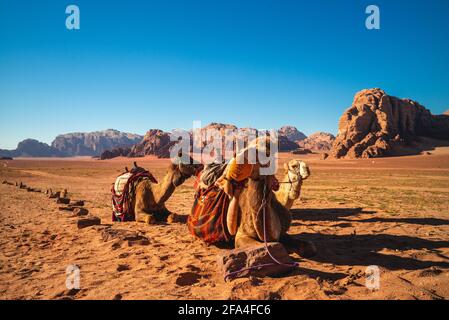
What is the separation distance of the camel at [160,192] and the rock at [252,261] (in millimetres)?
3876

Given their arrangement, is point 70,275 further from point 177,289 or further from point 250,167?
point 250,167

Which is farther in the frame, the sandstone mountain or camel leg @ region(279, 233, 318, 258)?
the sandstone mountain

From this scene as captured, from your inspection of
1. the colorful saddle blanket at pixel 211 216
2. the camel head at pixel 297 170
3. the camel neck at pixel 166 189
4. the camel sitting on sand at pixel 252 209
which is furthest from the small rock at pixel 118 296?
the camel neck at pixel 166 189

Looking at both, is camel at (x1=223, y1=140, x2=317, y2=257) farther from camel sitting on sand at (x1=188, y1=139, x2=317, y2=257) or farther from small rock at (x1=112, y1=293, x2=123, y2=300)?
small rock at (x1=112, y1=293, x2=123, y2=300)

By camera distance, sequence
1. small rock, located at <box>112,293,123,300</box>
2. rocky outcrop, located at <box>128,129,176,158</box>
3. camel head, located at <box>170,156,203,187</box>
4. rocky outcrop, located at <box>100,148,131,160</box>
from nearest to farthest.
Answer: small rock, located at <box>112,293,123,300</box> < camel head, located at <box>170,156,203,187</box> < rocky outcrop, located at <box>128,129,176,158</box> < rocky outcrop, located at <box>100,148,131,160</box>

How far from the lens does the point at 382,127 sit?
65.4 metres

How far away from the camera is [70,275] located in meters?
4.08

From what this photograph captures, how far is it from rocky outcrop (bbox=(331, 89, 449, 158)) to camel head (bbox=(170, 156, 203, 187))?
6062 cm

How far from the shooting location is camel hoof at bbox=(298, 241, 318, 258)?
4551 millimetres

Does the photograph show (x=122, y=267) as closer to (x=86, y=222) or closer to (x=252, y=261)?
(x=252, y=261)

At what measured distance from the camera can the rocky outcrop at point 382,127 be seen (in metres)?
62.8

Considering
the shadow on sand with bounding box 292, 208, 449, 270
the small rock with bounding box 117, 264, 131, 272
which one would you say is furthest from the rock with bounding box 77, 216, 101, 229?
the shadow on sand with bounding box 292, 208, 449, 270
